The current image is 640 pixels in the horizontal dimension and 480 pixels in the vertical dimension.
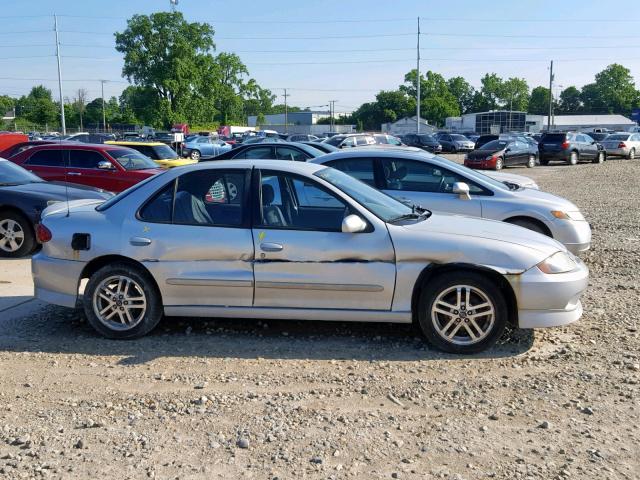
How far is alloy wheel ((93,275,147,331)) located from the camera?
18.2 feet

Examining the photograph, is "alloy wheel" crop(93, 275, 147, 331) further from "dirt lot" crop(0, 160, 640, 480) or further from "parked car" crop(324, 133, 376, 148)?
"parked car" crop(324, 133, 376, 148)

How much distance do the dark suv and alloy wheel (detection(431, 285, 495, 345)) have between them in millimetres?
28344

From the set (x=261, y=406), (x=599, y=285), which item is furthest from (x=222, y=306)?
(x=599, y=285)

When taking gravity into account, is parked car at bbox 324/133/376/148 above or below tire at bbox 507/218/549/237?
above

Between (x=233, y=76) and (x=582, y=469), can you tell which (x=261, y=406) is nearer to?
(x=582, y=469)

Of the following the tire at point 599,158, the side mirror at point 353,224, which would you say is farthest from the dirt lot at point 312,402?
the tire at point 599,158

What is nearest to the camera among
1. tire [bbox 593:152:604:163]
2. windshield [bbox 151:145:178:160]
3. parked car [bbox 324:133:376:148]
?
windshield [bbox 151:145:178:160]

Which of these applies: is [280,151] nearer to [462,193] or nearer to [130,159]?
[130,159]

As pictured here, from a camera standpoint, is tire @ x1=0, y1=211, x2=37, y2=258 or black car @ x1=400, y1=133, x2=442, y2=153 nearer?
tire @ x1=0, y1=211, x2=37, y2=258

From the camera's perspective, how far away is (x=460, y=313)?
203 inches

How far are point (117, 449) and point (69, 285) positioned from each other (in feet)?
7.67

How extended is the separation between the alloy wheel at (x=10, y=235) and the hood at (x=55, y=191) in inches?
18.6

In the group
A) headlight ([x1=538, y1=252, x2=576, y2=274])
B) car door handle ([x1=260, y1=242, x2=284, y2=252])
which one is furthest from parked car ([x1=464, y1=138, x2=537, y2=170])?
car door handle ([x1=260, y1=242, x2=284, y2=252])

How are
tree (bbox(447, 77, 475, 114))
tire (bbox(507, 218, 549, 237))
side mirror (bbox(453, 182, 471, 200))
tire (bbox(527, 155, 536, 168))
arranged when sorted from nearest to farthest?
side mirror (bbox(453, 182, 471, 200)) < tire (bbox(507, 218, 549, 237)) < tire (bbox(527, 155, 536, 168)) < tree (bbox(447, 77, 475, 114))
